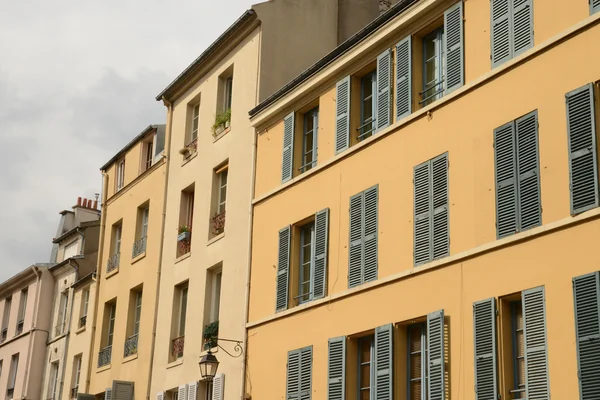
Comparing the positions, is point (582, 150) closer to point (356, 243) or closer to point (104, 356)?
point (356, 243)

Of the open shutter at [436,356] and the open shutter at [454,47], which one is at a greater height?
the open shutter at [454,47]

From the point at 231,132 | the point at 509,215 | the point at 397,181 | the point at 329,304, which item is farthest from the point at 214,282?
the point at 509,215

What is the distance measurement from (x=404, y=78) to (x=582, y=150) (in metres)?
5.00

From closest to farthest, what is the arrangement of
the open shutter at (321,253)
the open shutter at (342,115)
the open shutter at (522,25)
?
1. the open shutter at (522,25)
2. the open shutter at (321,253)
3. the open shutter at (342,115)

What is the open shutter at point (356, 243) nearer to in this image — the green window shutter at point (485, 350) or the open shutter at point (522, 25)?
the green window shutter at point (485, 350)

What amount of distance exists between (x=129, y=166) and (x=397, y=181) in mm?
14826

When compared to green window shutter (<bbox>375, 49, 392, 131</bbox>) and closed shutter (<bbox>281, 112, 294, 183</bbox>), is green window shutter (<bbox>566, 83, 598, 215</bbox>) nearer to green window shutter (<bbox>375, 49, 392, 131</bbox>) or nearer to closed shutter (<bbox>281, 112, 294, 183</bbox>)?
green window shutter (<bbox>375, 49, 392, 131</bbox>)

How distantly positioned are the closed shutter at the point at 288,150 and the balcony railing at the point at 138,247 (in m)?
7.59

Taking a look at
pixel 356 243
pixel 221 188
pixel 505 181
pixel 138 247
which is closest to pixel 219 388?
pixel 221 188

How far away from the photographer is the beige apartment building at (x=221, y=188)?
75.2 feet

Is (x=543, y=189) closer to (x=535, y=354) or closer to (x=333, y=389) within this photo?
(x=535, y=354)

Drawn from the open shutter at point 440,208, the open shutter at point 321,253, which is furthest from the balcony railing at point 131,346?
the open shutter at point 440,208

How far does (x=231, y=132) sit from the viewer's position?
24.6m

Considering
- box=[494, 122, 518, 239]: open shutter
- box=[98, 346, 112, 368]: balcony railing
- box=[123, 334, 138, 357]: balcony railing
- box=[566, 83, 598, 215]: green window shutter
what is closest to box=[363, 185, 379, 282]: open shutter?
box=[494, 122, 518, 239]: open shutter
